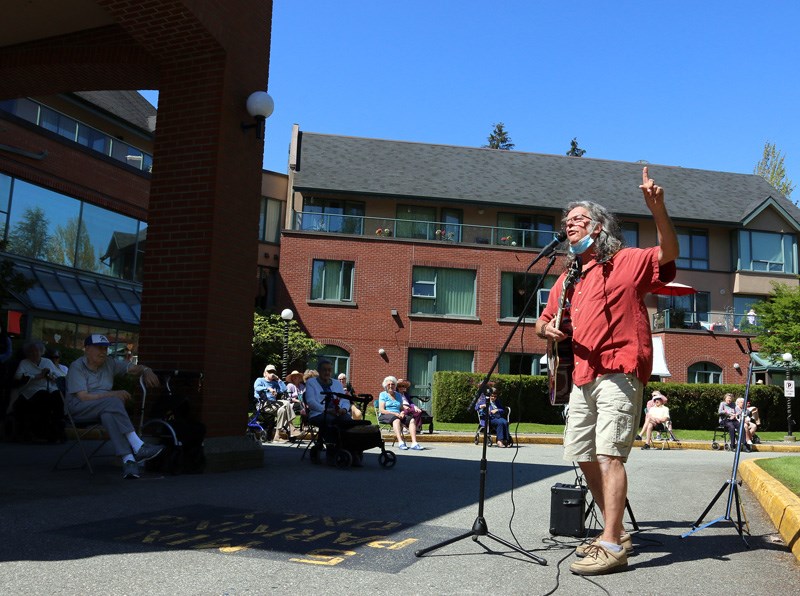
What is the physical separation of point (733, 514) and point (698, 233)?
3340 cm

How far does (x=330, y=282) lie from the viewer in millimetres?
32562

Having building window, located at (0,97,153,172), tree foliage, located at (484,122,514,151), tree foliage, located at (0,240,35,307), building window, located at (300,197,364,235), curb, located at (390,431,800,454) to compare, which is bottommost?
curb, located at (390,431,800,454)

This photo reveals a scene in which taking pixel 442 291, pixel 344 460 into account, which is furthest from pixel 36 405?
pixel 442 291

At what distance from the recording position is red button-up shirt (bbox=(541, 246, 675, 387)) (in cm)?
470

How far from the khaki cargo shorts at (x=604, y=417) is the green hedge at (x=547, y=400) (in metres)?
21.3

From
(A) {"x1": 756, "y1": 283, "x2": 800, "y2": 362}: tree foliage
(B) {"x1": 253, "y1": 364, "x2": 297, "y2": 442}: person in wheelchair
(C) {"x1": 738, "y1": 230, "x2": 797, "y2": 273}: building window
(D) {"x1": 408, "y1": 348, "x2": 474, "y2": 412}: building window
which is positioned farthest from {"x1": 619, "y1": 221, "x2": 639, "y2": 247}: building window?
(B) {"x1": 253, "y1": 364, "x2": 297, "y2": 442}: person in wheelchair

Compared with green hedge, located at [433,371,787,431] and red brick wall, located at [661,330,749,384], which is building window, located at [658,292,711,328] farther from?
green hedge, located at [433,371,787,431]

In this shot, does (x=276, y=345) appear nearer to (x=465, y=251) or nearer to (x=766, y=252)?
(x=465, y=251)

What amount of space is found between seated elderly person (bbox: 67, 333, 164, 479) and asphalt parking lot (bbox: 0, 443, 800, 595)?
254mm

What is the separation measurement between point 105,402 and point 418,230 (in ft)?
87.5

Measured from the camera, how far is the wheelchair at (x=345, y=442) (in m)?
10.3

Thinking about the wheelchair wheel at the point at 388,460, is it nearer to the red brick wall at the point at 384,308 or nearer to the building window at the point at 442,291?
the red brick wall at the point at 384,308

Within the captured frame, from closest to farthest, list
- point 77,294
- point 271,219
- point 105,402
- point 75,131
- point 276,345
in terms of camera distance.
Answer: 1. point 105,402
2. point 77,294
3. point 75,131
4. point 276,345
5. point 271,219

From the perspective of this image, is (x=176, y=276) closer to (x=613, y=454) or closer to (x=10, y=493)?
(x=10, y=493)
